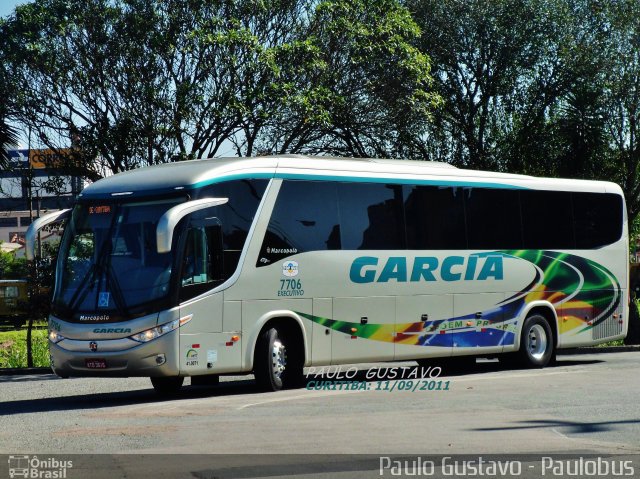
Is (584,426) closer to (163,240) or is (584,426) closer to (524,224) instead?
(163,240)

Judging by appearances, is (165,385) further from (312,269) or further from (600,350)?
(600,350)

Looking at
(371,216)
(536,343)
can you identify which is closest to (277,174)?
(371,216)

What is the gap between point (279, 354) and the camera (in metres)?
Answer: 16.7

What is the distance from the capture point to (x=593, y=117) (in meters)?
31.5

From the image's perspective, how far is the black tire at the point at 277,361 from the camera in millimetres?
16391

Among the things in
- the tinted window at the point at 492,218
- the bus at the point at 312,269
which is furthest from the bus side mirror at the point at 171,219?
the tinted window at the point at 492,218

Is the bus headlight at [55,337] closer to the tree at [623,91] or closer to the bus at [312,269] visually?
the bus at [312,269]

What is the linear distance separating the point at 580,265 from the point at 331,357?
22.7 ft

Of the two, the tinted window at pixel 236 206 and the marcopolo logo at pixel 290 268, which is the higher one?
the tinted window at pixel 236 206

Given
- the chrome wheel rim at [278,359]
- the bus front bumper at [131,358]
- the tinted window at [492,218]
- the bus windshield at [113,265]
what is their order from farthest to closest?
the tinted window at [492,218], the chrome wheel rim at [278,359], the bus windshield at [113,265], the bus front bumper at [131,358]

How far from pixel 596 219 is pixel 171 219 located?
35.7 feet

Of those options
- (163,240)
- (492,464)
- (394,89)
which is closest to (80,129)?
(394,89)

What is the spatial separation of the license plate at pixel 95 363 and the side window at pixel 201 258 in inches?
51.3

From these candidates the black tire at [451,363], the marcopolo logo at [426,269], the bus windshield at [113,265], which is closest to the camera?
the bus windshield at [113,265]
